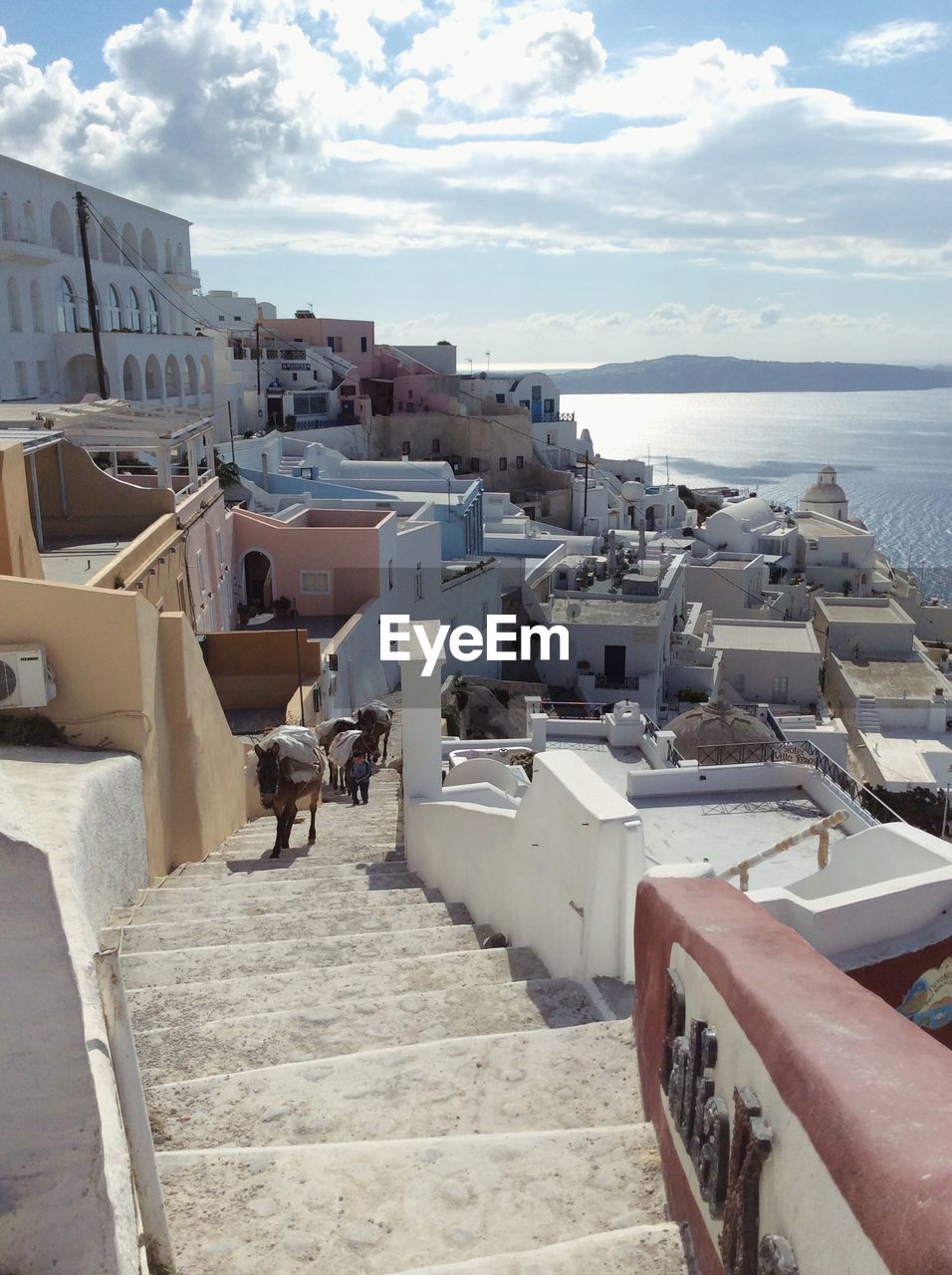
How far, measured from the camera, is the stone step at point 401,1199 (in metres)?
3.09

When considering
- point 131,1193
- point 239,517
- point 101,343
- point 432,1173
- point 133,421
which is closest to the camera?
point 131,1193

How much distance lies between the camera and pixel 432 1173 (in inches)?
134

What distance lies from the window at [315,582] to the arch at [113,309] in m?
19.7

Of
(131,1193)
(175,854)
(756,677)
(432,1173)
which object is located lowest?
(756,677)

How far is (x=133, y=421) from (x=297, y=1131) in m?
11.7

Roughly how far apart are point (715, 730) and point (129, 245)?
3076 cm

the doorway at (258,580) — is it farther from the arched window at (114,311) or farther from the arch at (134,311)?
the arch at (134,311)

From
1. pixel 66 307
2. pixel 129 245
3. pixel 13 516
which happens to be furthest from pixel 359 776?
pixel 129 245

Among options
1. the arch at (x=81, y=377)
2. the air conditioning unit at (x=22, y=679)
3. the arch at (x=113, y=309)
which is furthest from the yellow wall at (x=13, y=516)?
the arch at (x=113, y=309)

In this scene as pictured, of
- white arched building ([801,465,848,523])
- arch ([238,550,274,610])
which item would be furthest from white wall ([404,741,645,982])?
white arched building ([801,465,848,523])

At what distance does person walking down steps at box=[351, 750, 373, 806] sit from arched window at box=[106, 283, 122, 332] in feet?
94.9

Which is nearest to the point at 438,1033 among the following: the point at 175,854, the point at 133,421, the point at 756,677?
the point at 175,854

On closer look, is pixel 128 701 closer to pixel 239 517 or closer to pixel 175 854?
pixel 175 854

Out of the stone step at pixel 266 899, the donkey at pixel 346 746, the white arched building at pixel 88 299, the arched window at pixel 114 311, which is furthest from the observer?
the arched window at pixel 114 311
